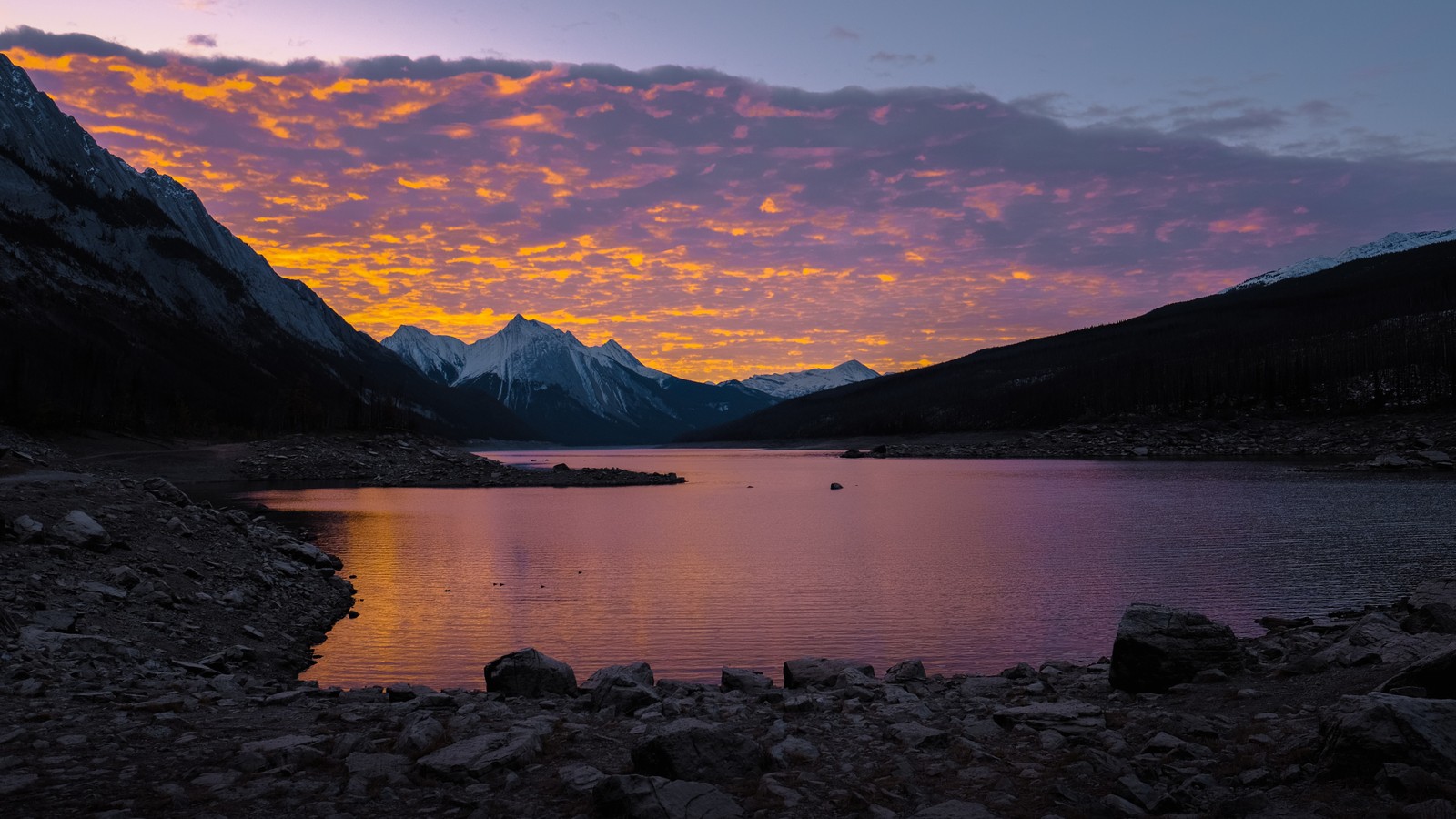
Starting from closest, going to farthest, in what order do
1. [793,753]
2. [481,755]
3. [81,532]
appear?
1. [481,755]
2. [793,753]
3. [81,532]

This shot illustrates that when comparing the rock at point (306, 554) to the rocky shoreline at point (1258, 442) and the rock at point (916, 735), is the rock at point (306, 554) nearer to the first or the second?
the rock at point (916, 735)

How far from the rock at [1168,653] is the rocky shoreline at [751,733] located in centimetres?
4

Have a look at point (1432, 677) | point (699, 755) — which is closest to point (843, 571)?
point (1432, 677)

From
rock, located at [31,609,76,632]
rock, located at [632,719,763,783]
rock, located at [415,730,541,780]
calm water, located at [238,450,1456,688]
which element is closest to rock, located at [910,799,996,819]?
rock, located at [632,719,763,783]

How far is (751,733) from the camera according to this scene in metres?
11.6

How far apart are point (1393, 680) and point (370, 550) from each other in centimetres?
4126

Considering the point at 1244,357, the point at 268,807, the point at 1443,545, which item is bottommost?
the point at 1443,545

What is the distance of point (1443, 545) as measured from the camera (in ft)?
121

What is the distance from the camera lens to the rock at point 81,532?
22516mm

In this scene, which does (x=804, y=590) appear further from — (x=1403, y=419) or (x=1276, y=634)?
(x=1403, y=419)

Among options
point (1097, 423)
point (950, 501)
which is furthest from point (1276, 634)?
point (1097, 423)

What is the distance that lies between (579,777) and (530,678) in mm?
5749

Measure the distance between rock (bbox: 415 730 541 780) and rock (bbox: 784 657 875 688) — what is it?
6.87 meters

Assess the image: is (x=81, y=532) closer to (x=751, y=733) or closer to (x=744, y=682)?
(x=744, y=682)
